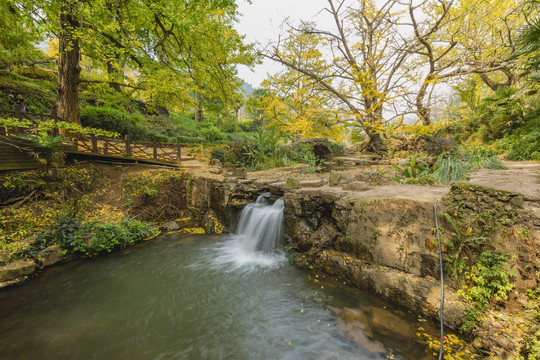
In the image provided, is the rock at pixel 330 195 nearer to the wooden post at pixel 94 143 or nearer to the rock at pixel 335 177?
the rock at pixel 335 177

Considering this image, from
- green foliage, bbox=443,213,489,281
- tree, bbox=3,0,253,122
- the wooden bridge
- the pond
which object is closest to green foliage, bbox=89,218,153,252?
the pond

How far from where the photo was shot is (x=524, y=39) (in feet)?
15.2

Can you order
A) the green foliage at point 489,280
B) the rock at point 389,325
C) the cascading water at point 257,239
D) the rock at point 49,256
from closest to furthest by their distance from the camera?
the green foliage at point 489,280
the rock at point 389,325
the rock at point 49,256
the cascading water at point 257,239

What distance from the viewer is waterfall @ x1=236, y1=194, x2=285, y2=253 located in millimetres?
5922

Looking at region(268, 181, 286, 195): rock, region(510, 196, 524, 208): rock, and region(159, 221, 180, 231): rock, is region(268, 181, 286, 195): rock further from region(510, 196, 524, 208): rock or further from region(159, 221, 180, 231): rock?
region(510, 196, 524, 208): rock

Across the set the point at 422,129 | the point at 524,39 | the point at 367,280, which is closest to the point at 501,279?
the point at 367,280

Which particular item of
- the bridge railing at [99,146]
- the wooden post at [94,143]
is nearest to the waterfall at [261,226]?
the bridge railing at [99,146]

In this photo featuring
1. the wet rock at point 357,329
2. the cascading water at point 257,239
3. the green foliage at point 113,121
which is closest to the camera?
the wet rock at point 357,329

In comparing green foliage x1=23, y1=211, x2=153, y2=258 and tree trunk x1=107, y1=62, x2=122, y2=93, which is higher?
tree trunk x1=107, y1=62, x2=122, y2=93

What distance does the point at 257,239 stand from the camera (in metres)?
6.07

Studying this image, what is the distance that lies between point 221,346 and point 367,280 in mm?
2771

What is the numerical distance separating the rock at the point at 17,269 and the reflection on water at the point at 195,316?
0.31 m

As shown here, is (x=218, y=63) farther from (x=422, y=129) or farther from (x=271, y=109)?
(x=422, y=129)

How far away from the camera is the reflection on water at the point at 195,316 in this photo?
286cm
